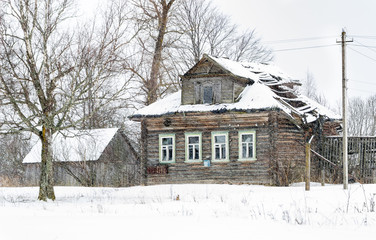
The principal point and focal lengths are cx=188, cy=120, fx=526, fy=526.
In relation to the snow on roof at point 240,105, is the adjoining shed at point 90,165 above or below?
below

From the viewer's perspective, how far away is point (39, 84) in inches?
807

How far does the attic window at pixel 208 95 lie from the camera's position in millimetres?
27438

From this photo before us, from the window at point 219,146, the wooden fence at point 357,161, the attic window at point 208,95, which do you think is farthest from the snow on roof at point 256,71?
the wooden fence at point 357,161

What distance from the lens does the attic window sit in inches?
1080

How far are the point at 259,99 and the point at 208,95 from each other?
2.86 metres

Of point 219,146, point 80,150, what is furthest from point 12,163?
point 219,146

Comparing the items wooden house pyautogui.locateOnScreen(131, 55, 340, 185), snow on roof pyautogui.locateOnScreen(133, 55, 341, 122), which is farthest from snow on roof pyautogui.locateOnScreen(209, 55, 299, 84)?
wooden house pyautogui.locateOnScreen(131, 55, 340, 185)

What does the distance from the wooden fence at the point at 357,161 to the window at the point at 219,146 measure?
200 inches

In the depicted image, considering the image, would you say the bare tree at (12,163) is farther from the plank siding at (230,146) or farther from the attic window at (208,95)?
the attic window at (208,95)

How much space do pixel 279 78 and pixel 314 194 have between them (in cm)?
1373

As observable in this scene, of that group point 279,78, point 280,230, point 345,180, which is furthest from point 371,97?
point 280,230

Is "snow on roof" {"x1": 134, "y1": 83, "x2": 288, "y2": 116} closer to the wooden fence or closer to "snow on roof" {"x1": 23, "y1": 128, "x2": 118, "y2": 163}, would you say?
the wooden fence

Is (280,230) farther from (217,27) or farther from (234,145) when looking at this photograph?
(217,27)

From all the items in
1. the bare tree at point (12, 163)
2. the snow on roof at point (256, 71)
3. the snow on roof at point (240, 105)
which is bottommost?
the bare tree at point (12, 163)
